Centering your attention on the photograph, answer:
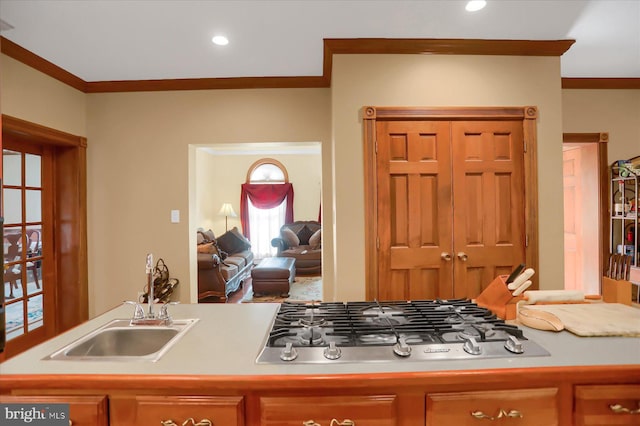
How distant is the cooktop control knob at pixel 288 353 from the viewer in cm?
100

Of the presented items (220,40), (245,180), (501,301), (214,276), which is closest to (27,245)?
(214,276)

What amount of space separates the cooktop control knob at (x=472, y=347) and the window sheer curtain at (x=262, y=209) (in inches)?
266

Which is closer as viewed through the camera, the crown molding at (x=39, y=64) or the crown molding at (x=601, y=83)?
the crown molding at (x=39, y=64)

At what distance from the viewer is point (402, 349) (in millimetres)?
1039

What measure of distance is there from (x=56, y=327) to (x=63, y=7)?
2779 mm

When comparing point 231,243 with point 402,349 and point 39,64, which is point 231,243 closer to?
point 39,64

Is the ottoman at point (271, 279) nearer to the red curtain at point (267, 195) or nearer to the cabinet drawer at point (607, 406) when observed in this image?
the red curtain at point (267, 195)

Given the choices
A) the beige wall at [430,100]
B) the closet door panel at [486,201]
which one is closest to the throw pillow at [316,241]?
the beige wall at [430,100]

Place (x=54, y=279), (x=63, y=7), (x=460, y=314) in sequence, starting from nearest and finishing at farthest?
(x=460, y=314) → (x=63, y=7) → (x=54, y=279)

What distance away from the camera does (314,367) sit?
97cm

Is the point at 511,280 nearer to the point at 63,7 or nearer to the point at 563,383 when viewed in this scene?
the point at 563,383

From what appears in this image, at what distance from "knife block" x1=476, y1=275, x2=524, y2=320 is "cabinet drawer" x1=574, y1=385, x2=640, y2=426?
1.31 ft

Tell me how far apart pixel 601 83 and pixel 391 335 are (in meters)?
3.66

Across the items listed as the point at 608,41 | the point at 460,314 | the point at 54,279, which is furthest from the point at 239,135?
the point at 608,41
